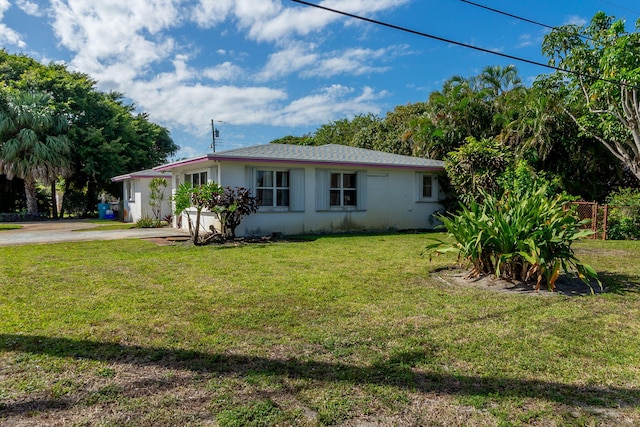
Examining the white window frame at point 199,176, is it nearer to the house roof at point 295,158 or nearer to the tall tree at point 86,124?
the house roof at point 295,158

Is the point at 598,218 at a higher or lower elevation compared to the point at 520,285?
higher

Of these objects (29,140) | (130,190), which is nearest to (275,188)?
(130,190)

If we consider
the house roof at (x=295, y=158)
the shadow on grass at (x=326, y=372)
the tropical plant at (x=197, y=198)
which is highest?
the house roof at (x=295, y=158)

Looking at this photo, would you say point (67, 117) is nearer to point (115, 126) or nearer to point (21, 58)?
point (115, 126)

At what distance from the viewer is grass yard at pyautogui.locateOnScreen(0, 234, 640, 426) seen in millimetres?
2734

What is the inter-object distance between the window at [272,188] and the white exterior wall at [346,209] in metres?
0.22

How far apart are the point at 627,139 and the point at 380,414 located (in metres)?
16.3


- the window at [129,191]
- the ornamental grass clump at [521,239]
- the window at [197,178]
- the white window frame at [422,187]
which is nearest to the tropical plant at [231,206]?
the window at [197,178]

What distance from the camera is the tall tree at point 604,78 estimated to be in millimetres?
12570

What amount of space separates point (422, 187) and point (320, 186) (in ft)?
15.3

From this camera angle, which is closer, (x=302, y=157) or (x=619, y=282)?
(x=619, y=282)

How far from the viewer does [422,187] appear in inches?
648

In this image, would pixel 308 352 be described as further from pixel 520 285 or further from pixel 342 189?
pixel 342 189

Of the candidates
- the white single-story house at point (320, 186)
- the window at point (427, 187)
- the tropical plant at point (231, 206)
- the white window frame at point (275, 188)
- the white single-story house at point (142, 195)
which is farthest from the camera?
the white single-story house at point (142, 195)
